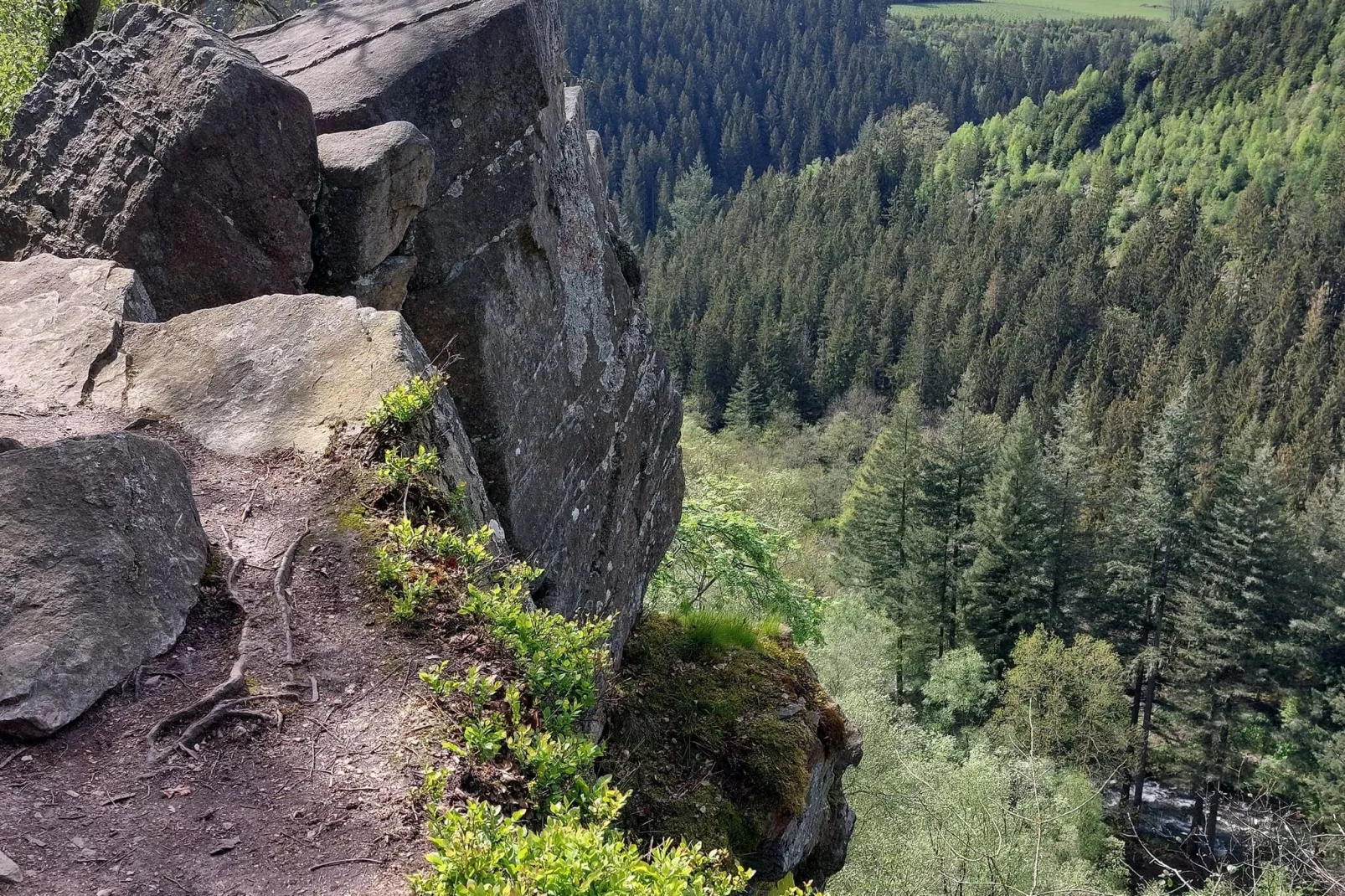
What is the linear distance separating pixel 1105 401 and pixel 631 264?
7674 centimetres

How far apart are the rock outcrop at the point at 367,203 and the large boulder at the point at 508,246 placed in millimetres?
340

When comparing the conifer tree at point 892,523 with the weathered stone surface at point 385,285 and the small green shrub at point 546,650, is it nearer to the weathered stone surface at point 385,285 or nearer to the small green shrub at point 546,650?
the weathered stone surface at point 385,285

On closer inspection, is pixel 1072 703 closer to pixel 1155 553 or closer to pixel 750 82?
pixel 1155 553

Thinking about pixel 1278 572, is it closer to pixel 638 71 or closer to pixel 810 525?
pixel 810 525

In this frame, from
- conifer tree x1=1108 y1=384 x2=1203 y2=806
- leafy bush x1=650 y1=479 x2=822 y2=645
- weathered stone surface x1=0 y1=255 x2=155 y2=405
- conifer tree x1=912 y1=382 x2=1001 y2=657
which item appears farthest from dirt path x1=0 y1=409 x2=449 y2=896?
conifer tree x1=912 y1=382 x2=1001 y2=657

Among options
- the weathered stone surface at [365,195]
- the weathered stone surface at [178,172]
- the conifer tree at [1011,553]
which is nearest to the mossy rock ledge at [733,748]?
the weathered stone surface at [365,195]

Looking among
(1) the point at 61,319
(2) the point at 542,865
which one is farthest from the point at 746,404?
(2) the point at 542,865

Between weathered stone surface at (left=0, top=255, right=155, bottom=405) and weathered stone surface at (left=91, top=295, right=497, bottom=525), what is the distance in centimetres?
17

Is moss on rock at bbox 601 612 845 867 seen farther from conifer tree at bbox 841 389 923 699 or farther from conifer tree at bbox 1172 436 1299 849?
conifer tree at bbox 841 389 923 699

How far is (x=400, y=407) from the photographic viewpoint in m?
5.81

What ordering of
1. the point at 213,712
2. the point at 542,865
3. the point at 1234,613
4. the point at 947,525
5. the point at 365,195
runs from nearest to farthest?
the point at 542,865, the point at 213,712, the point at 365,195, the point at 1234,613, the point at 947,525

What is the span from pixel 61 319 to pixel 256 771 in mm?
4782

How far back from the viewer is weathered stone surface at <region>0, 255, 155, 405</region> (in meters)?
6.73

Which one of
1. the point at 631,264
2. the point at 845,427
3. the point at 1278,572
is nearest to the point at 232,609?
the point at 631,264
